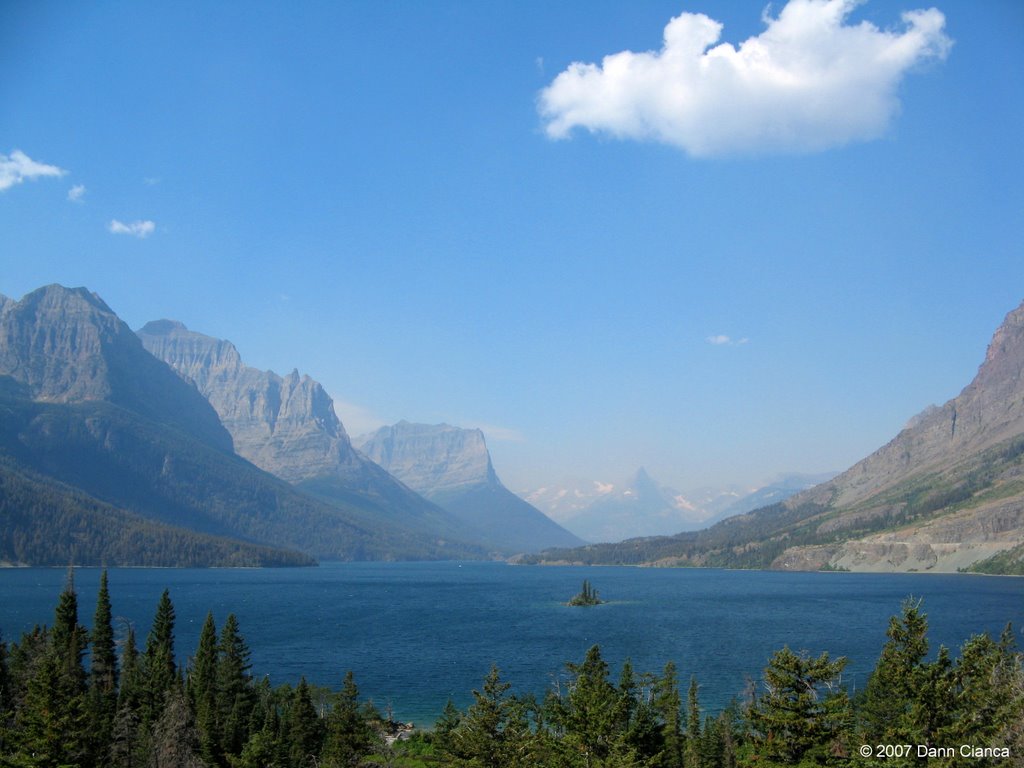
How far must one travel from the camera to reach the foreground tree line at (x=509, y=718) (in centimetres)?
3759

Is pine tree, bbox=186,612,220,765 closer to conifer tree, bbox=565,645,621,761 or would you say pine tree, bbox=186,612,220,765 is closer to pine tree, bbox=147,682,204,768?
pine tree, bbox=147,682,204,768

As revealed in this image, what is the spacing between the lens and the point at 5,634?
5645 inches

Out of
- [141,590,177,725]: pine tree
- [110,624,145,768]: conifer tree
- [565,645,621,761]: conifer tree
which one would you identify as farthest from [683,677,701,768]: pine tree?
[141,590,177,725]: pine tree

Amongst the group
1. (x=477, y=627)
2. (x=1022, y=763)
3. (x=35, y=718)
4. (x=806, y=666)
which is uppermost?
(x=806, y=666)

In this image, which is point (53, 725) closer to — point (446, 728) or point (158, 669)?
point (158, 669)

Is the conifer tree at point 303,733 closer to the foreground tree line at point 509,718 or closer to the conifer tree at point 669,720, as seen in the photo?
the foreground tree line at point 509,718

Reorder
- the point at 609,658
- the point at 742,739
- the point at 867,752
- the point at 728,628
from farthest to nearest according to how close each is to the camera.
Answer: the point at 728,628 < the point at 609,658 < the point at 742,739 < the point at 867,752

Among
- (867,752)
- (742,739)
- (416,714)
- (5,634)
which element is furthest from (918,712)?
(5,634)

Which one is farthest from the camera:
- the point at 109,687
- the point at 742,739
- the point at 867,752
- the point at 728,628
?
the point at 728,628

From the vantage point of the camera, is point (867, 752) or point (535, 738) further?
point (535, 738)

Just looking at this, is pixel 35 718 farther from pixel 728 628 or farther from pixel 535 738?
pixel 728 628

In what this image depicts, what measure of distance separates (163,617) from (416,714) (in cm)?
3284

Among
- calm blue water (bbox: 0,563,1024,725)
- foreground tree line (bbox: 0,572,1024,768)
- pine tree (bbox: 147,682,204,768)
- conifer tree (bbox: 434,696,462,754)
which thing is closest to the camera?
foreground tree line (bbox: 0,572,1024,768)

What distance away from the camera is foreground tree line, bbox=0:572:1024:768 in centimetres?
3759
